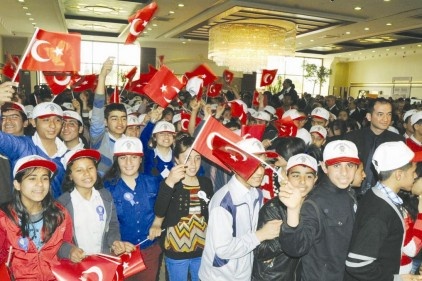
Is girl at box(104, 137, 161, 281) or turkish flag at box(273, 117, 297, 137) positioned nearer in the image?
girl at box(104, 137, 161, 281)

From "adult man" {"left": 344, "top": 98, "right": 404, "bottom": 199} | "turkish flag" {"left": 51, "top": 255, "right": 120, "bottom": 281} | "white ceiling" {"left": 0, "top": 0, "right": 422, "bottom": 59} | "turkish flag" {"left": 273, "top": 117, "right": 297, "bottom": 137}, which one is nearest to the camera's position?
"turkish flag" {"left": 51, "top": 255, "right": 120, "bottom": 281}

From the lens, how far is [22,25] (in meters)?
17.3

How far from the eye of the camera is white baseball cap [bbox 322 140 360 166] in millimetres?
2678

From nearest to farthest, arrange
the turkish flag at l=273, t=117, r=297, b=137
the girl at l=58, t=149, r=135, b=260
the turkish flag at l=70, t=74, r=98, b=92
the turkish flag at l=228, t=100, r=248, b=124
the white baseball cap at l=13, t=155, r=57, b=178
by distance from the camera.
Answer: the white baseball cap at l=13, t=155, r=57, b=178 < the girl at l=58, t=149, r=135, b=260 < the turkish flag at l=273, t=117, r=297, b=137 < the turkish flag at l=228, t=100, r=248, b=124 < the turkish flag at l=70, t=74, r=98, b=92

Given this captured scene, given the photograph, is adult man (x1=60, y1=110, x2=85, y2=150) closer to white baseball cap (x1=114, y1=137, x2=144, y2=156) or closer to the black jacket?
white baseball cap (x1=114, y1=137, x2=144, y2=156)

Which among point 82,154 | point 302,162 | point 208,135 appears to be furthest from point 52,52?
point 302,162

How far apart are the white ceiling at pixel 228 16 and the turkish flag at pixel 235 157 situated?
9.38 meters

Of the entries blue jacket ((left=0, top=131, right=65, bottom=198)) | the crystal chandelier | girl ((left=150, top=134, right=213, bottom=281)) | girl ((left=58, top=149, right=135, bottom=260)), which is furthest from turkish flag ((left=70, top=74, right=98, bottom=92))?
the crystal chandelier

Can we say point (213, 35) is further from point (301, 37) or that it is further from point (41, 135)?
point (41, 135)

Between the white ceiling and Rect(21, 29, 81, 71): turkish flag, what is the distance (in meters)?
8.41

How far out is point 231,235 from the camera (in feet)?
8.57

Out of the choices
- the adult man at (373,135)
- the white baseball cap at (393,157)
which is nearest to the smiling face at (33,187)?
the white baseball cap at (393,157)

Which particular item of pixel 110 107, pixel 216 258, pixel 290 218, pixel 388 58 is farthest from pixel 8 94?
pixel 388 58

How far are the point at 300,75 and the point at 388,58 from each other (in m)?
6.40
